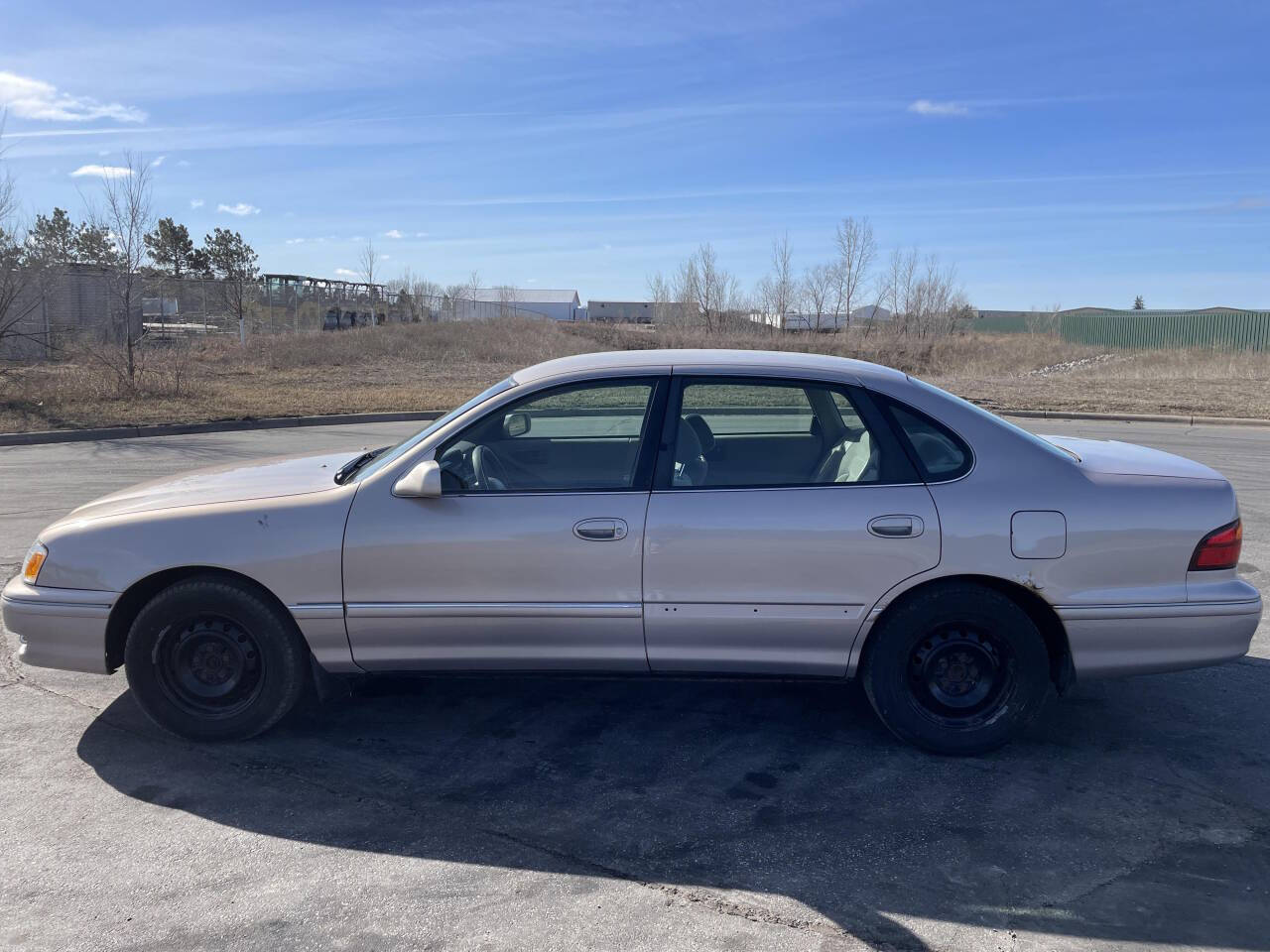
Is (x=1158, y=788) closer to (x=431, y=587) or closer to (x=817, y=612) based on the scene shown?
(x=817, y=612)

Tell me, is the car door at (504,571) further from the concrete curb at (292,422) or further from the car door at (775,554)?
the concrete curb at (292,422)

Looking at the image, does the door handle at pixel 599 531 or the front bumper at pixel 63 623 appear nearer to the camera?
the door handle at pixel 599 531

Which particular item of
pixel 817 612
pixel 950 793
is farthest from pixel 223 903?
pixel 950 793

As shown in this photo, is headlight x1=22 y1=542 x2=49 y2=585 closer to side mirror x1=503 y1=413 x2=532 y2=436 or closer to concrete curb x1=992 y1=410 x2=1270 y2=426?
side mirror x1=503 y1=413 x2=532 y2=436

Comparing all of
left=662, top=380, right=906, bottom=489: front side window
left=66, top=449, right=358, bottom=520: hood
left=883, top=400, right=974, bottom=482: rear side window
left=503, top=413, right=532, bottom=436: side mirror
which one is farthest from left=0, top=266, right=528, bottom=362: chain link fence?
left=883, top=400, right=974, bottom=482: rear side window

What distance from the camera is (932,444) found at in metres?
4.14

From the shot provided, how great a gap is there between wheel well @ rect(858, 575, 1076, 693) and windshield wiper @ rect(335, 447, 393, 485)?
2333 millimetres

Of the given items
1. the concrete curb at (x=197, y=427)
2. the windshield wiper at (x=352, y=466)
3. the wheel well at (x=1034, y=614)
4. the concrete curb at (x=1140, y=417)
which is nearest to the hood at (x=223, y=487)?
the windshield wiper at (x=352, y=466)

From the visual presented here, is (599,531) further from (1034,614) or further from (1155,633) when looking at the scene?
(1155,633)

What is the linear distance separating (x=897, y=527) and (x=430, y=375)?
953 inches

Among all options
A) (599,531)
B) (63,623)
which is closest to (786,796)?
(599,531)

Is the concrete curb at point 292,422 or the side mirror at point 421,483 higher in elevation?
the side mirror at point 421,483

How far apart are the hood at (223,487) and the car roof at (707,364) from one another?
3.46 feet

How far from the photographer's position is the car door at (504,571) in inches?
158
